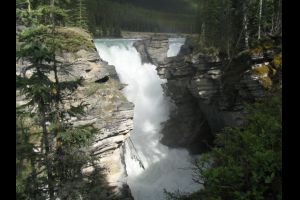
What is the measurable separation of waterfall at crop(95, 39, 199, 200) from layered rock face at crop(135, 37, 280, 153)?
136 cm

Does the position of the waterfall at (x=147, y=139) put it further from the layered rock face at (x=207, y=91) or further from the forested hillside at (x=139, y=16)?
the forested hillside at (x=139, y=16)

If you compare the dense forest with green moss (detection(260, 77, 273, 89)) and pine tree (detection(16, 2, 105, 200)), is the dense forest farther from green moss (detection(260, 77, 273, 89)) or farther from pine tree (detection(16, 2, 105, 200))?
green moss (detection(260, 77, 273, 89))

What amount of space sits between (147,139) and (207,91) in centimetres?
818

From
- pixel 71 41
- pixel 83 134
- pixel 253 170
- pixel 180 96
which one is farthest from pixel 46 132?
pixel 180 96

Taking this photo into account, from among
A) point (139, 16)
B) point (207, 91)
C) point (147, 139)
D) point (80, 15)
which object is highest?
point (139, 16)

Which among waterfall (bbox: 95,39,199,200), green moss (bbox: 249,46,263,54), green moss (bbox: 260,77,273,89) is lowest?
waterfall (bbox: 95,39,199,200)

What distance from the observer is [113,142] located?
23.1 meters

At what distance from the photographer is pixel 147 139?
Answer: 34969 mm

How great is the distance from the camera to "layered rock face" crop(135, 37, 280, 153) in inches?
1026

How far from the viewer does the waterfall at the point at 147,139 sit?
2812cm

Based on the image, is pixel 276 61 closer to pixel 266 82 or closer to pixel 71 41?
pixel 266 82

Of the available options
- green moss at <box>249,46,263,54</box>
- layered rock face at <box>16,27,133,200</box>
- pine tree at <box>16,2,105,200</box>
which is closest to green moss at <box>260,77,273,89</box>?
green moss at <box>249,46,263,54</box>

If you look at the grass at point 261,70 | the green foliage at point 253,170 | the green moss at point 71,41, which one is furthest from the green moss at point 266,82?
the green foliage at point 253,170
